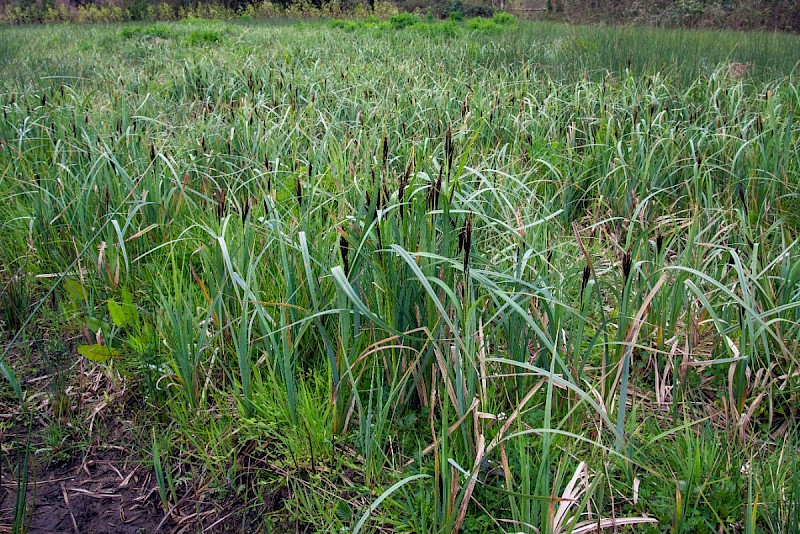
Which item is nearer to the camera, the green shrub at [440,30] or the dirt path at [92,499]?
the dirt path at [92,499]

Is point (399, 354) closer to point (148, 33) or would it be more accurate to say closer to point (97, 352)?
point (97, 352)

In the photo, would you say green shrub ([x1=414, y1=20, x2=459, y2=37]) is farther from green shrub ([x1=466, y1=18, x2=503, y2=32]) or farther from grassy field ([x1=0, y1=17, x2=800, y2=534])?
grassy field ([x1=0, y1=17, x2=800, y2=534])

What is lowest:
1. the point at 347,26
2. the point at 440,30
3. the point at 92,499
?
the point at 92,499

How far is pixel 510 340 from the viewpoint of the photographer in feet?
5.59

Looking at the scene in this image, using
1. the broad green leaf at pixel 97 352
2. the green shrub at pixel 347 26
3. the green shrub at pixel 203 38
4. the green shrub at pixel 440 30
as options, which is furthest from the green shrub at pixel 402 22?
the broad green leaf at pixel 97 352

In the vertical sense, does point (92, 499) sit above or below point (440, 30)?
below

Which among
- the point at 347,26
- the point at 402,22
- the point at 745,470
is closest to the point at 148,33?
the point at 347,26

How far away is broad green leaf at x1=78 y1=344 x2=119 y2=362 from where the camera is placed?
1917 millimetres

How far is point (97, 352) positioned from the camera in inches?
76.1

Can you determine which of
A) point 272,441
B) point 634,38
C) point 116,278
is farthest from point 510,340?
point 634,38

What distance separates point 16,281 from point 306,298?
1222mm

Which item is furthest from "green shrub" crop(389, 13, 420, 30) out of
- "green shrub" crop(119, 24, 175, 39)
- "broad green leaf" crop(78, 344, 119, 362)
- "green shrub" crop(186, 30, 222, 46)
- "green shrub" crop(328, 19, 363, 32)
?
"broad green leaf" crop(78, 344, 119, 362)

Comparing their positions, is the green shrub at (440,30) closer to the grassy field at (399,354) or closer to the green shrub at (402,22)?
the green shrub at (402,22)

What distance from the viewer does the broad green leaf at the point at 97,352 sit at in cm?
192
